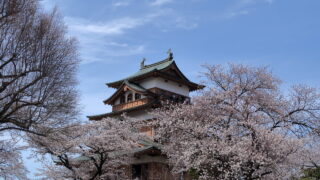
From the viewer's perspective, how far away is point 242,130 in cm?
1850

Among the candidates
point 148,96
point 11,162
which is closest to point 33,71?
point 11,162

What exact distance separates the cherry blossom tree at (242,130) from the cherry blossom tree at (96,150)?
13.6ft

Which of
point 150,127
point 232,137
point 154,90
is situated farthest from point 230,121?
point 154,90

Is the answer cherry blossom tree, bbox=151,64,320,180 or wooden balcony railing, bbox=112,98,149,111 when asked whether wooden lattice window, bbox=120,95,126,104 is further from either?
cherry blossom tree, bbox=151,64,320,180

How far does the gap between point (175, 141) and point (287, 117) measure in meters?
6.26

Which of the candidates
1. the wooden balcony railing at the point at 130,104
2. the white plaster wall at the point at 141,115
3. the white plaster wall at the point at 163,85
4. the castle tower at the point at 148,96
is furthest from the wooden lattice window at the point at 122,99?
the white plaster wall at the point at 141,115

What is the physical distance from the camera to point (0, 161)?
56.0 ft

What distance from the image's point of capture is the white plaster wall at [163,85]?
3297cm

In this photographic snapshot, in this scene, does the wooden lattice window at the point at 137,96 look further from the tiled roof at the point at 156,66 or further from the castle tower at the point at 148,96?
the tiled roof at the point at 156,66

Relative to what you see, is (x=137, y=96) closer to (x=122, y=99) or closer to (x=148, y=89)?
(x=148, y=89)

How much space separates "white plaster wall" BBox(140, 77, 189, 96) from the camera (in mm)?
32969

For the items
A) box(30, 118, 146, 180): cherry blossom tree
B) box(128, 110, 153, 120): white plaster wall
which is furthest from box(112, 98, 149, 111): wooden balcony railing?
box(30, 118, 146, 180): cherry blossom tree

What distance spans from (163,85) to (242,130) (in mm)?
15653

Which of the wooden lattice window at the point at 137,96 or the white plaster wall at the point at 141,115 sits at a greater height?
the wooden lattice window at the point at 137,96
